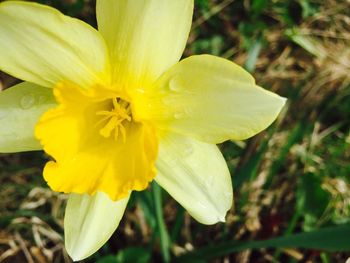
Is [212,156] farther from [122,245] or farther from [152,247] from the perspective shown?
[122,245]

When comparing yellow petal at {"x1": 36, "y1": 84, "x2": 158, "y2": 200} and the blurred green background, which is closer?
yellow petal at {"x1": 36, "y1": 84, "x2": 158, "y2": 200}

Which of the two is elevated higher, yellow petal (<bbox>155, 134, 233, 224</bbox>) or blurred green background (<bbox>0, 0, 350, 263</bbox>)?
yellow petal (<bbox>155, 134, 233, 224</bbox>)

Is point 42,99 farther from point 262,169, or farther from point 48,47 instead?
point 262,169

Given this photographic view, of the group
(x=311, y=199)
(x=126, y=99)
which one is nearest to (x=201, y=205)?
(x=126, y=99)

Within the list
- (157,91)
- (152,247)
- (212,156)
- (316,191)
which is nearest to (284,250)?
(316,191)

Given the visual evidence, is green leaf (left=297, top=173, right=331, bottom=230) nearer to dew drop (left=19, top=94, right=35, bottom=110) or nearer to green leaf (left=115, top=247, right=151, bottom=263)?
green leaf (left=115, top=247, right=151, bottom=263)

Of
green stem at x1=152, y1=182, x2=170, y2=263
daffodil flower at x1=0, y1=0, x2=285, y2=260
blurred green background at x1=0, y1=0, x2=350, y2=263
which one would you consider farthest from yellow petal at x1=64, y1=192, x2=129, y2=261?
blurred green background at x1=0, y1=0, x2=350, y2=263

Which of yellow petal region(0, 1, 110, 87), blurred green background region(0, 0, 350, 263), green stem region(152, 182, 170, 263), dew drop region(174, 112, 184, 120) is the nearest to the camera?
yellow petal region(0, 1, 110, 87)
